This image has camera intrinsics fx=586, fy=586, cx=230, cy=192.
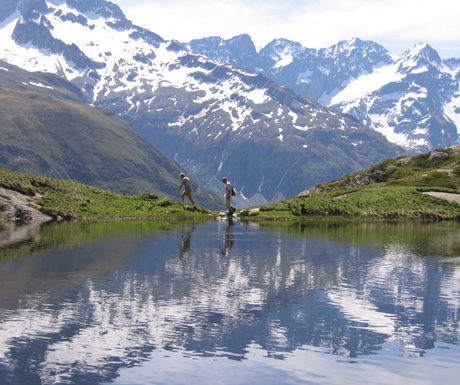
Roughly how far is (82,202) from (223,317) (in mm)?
44737

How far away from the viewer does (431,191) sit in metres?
89.7

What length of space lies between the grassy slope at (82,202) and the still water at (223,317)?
1008 inches

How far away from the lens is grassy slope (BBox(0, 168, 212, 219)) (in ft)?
183

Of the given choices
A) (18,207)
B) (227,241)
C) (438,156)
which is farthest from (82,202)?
(438,156)

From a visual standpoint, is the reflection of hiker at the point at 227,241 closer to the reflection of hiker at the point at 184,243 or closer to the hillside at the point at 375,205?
the reflection of hiker at the point at 184,243

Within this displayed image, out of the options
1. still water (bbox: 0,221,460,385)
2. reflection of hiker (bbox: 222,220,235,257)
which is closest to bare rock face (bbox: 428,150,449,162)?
reflection of hiker (bbox: 222,220,235,257)

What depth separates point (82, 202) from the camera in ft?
194

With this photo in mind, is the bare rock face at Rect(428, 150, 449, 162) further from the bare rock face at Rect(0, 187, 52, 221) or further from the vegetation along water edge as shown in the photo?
the bare rock face at Rect(0, 187, 52, 221)

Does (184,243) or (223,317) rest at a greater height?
(184,243)

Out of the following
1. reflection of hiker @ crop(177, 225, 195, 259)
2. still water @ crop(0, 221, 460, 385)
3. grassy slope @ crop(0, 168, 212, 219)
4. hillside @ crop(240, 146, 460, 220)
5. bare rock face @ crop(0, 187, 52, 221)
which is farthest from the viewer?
hillside @ crop(240, 146, 460, 220)

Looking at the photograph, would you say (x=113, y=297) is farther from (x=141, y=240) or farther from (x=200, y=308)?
(x=141, y=240)

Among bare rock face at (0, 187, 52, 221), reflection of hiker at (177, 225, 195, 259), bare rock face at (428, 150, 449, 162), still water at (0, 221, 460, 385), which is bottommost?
still water at (0, 221, 460, 385)

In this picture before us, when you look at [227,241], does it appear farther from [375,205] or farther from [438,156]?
[438,156]

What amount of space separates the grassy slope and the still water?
25.6m
